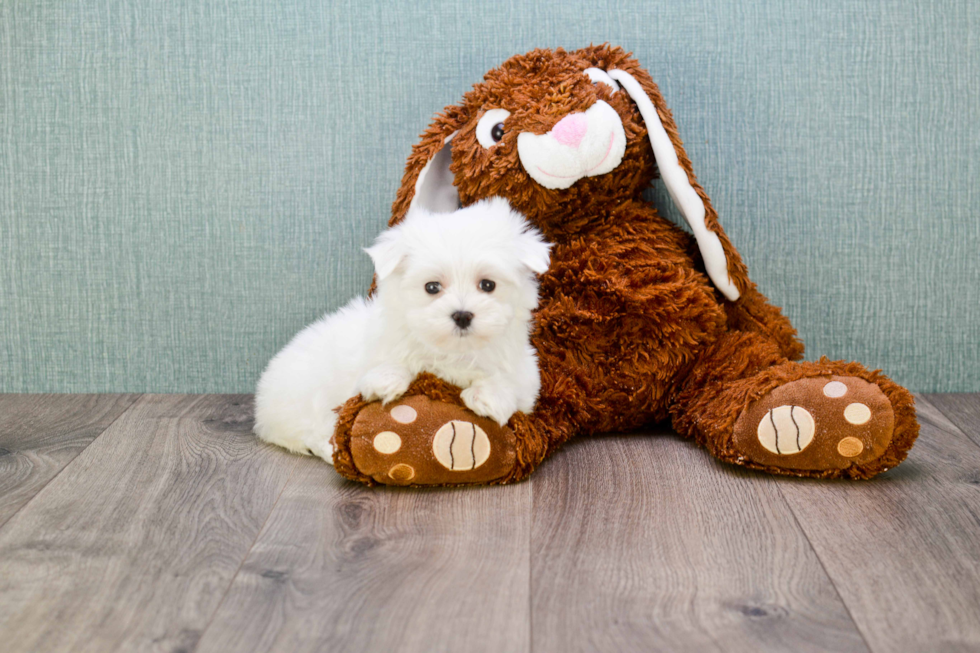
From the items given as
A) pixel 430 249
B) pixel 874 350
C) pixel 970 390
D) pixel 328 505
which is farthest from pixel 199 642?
pixel 970 390

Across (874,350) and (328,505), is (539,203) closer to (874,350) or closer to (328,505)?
(328,505)

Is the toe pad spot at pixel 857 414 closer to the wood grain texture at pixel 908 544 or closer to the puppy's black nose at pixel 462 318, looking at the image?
the wood grain texture at pixel 908 544

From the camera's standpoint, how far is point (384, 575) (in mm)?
1004

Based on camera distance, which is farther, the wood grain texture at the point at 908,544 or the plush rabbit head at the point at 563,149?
the plush rabbit head at the point at 563,149

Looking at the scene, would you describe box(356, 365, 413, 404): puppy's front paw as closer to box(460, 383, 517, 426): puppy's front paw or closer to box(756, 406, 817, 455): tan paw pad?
box(460, 383, 517, 426): puppy's front paw

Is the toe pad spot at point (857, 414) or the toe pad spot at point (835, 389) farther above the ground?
the toe pad spot at point (835, 389)

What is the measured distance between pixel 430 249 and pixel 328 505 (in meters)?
0.38

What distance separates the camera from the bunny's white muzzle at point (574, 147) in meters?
1.41

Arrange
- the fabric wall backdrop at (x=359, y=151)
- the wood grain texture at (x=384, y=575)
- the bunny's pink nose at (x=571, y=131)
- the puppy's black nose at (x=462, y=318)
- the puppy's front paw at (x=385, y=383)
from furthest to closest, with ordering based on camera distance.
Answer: the fabric wall backdrop at (x=359, y=151) → the bunny's pink nose at (x=571, y=131) → the puppy's front paw at (x=385, y=383) → the puppy's black nose at (x=462, y=318) → the wood grain texture at (x=384, y=575)

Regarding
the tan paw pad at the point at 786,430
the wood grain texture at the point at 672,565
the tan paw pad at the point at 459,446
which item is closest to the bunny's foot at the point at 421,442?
the tan paw pad at the point at 459,446

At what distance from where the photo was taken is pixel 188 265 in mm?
1749

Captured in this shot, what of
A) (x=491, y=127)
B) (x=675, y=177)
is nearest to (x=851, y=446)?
(x=675, y=177)

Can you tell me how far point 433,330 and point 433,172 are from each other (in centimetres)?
48

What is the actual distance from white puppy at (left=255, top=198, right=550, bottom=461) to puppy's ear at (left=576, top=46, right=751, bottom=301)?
0.31 metres
